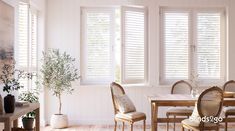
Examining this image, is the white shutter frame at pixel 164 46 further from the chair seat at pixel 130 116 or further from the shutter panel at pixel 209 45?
the chair seat at pixel 130 116

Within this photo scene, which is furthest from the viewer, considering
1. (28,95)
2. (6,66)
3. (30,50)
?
(30,50)

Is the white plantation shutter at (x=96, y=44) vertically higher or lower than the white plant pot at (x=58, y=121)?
higher

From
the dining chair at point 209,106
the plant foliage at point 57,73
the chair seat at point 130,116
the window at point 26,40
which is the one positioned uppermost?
the window at point 26,40

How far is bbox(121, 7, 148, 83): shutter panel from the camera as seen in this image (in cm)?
687

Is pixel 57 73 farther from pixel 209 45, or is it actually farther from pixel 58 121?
pixel 209 45

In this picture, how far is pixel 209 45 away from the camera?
7.16m

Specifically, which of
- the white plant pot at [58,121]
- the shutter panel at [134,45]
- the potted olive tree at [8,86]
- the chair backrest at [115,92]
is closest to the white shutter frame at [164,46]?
the shutter panel at [134,45]

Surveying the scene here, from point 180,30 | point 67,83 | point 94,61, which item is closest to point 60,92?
point 67,83

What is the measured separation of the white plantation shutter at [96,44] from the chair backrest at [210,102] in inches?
116

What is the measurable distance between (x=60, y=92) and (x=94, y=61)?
0.96 metres

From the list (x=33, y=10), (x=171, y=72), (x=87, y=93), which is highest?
(x=33, y=10)

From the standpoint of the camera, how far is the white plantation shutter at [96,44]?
698 cm

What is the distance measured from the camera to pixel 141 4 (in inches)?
273

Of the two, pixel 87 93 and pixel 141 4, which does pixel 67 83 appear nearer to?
pixel 87 93
